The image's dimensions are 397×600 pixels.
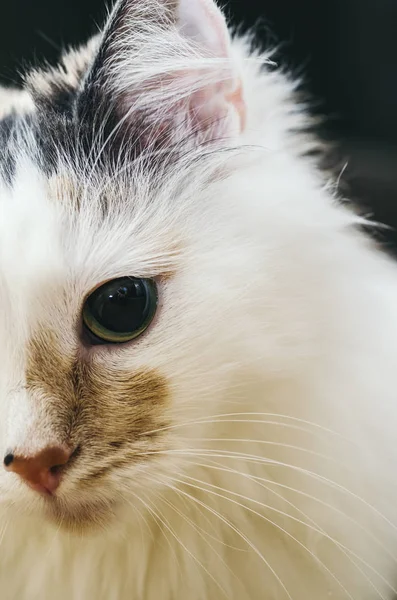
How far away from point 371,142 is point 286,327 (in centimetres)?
129

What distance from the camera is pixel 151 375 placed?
33.3 inches

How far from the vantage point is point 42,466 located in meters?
0.78

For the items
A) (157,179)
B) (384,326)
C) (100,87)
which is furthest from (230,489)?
(100,87)

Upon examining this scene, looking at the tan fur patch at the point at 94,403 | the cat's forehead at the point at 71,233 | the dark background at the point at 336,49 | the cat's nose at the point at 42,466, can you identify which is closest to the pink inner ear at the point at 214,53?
the cat's forehead at the point at 71,233

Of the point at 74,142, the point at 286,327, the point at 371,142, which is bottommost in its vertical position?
the point at 286,327

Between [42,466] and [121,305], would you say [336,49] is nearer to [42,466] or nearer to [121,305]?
[121,305]

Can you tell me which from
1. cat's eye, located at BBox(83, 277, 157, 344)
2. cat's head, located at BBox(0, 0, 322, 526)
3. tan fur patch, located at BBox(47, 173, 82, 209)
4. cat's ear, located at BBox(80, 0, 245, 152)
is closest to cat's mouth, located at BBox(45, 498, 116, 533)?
cat's head, located at BBox(0, 0, 322, 526)

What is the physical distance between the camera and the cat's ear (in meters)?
0.88

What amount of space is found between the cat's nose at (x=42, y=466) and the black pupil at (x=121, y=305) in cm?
17

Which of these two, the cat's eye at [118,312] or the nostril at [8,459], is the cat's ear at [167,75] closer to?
the cat's eye at [118,312]

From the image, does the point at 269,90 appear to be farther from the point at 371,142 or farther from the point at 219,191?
the point at 371,142

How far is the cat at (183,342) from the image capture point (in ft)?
2.71

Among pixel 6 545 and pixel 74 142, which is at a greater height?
pixel 74 142

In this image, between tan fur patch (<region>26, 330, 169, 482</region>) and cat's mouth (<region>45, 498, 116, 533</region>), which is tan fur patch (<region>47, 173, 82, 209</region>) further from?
cat's mouth (<region>45, 498, 116, 533</region>)
